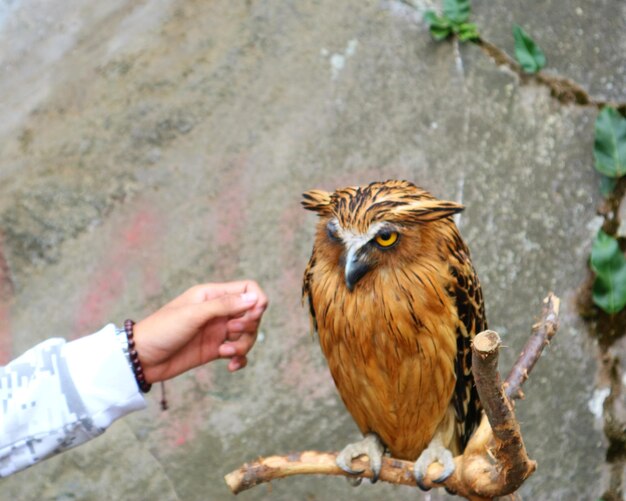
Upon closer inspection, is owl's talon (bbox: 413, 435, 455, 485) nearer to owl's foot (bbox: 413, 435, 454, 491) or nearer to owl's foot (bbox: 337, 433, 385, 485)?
owl's foot (bbox: 413, 435, 454, 491)

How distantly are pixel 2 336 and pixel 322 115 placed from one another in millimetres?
1402

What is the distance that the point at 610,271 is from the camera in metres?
3.20

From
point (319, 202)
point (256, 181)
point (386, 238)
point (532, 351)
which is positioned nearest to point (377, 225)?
point (386, 238)

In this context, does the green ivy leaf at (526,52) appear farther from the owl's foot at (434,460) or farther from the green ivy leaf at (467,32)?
the owl's foot at (434,460)

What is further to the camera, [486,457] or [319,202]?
[319,202]

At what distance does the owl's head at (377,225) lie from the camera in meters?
2.03

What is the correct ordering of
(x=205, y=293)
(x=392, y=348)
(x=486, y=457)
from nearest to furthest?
(x=486, y=457) → (x=392, y=348) → (x=205, y=293)

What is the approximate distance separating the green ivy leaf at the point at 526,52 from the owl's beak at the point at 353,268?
4.95 feet

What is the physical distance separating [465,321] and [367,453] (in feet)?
1.55

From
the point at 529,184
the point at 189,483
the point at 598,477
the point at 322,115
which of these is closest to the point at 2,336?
the point at 189,483

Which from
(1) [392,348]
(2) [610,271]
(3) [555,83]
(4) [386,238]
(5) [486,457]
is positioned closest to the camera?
(5) [486,457]

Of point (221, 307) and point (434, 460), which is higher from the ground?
point (221, 307)

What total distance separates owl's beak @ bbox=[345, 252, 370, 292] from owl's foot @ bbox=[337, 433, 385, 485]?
1.58 feet

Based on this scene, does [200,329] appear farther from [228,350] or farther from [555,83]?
[555,83]
